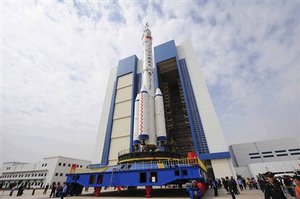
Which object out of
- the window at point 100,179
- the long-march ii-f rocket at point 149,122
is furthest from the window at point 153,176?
the long-march ii-f rocket at point 149,122

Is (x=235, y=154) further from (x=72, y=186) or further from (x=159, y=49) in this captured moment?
(x=72, y=186)

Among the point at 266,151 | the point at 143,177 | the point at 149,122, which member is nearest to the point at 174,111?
the point at 149,122

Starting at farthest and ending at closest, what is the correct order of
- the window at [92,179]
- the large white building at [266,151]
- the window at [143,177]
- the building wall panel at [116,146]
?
the large white building at [266,151], the building wall panel at [116,146], the window at [92,179], the window at [143,177]

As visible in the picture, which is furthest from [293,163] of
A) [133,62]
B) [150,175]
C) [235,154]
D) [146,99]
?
[133,62]

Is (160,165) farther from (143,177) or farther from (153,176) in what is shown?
(143,177)

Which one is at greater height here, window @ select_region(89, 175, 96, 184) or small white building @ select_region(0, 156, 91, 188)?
small white building @ select_region(0, 156, 91, 188)

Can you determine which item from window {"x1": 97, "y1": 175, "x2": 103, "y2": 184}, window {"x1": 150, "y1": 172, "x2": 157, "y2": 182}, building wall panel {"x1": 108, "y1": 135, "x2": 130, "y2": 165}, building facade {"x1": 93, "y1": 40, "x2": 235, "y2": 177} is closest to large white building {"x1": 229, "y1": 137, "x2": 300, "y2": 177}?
building facade {"x1": 93, "y1": 40, "x2": 235, "y2": 177}

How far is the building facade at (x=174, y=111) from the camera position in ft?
77.9

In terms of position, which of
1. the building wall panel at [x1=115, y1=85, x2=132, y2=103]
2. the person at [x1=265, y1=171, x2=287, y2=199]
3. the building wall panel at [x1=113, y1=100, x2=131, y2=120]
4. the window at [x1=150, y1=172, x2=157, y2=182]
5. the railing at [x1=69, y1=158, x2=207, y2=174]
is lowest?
the person at [x1=265, y1=171, x2=287, y2=199]

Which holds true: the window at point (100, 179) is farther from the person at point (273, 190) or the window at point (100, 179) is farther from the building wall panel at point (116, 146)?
the building wall panel at point (116, 146)

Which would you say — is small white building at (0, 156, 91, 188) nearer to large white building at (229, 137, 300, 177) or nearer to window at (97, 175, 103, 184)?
window at (97, 175, 103, 184)

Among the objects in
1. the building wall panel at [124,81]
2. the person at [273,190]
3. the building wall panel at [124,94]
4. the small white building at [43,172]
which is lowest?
the person at [273,190]

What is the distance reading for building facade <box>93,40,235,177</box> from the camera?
23734mm

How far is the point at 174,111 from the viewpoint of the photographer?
37438 millimetres
